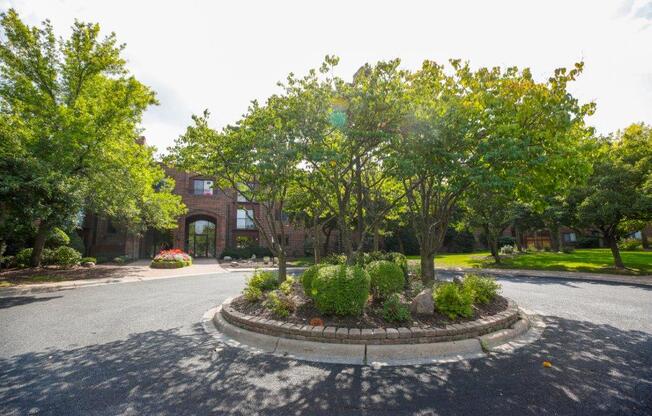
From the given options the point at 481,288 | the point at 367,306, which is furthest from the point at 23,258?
the point at 481,288

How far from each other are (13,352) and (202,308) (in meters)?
3.89

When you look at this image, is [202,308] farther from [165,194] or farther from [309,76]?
[165,194]

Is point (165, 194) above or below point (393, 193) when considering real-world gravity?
above

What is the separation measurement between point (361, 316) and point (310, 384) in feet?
7.04

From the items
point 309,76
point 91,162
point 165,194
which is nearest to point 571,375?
point 309,76

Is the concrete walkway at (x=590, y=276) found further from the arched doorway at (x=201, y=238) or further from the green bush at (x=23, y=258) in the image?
the green bush at (x=23, y=258)

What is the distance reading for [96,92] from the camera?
16.5 m

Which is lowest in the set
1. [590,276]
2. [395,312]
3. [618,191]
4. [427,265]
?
[590,276]

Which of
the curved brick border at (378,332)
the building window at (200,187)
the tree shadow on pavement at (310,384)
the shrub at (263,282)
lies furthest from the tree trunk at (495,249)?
the building window at (200,187)

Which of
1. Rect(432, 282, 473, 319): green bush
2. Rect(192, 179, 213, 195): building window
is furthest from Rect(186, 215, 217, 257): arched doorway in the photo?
Rect(432, 282, 473, 319): green bush

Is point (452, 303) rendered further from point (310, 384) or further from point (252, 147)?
point (252, 147)

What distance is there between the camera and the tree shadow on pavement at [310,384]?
3.34m

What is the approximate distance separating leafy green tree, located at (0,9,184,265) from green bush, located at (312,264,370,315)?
11.5 metres

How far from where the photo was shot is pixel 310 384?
3916mm
